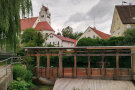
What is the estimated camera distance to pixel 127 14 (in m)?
20.9

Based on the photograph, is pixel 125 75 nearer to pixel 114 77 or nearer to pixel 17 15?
pixel 114 77

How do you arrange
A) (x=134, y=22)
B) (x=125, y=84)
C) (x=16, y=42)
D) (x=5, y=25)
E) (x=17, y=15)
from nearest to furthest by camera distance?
(x=5, y=25) < (x=17, y=15) < (x=16, y=42) < (x=125, y=84) < (x=134, y=22)

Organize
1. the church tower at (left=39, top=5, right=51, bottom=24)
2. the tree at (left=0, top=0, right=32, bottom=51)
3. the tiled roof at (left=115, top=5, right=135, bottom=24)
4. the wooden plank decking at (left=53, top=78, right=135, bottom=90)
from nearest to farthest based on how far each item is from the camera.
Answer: the tree at (left=0, top=0, right=32, bottom=51), the wooden plank decking at (left=53, top=78, right=135, bottom=90), the tiled roof at (left=115, top=5, right=135, bottom=24), the church tower at (left=39, top=5, right=51, bottom=24)

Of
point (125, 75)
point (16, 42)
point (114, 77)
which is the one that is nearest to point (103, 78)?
point (114, 77)

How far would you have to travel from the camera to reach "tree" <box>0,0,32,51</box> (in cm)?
666

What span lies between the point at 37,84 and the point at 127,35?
10847 mm

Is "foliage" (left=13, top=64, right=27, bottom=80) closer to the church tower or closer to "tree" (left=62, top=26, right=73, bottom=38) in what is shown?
"tree" (left=62, top=26, right=73, bottom=38)

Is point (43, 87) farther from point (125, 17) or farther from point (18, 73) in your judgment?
point (125, 17)

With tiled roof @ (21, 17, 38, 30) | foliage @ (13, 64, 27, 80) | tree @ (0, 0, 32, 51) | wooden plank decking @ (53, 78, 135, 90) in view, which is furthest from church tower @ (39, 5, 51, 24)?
tree @ (0, 0, 32, 51)

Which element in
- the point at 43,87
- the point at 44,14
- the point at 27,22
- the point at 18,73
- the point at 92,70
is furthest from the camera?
the point at 44,14

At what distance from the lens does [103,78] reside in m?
11.1

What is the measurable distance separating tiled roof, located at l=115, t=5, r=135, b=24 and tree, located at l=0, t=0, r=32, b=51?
16.4 m

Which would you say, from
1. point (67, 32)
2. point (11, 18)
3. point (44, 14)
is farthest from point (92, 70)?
point (44, 14)

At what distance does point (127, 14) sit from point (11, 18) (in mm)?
18625
